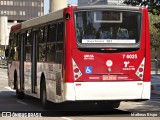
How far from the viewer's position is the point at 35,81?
18.2 metres

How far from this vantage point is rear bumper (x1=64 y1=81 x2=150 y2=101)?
14.1m

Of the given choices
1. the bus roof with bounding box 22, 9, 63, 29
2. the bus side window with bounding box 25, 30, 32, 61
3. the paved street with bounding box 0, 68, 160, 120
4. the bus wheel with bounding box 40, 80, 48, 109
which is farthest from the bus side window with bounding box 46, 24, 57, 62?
the bus side window with bounding box 25, 30, 32, 61

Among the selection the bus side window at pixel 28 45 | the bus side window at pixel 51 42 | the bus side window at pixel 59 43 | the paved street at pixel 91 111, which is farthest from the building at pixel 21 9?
the bus side window at pixel 59 43

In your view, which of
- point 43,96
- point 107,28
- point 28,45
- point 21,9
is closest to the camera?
point 107,28

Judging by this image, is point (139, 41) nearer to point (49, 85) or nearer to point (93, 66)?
point (93, 66)

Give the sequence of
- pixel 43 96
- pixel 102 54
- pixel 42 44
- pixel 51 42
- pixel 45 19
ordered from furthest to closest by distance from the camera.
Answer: pixel 42 44 < pixel 43 96 < pixel 45 19 < pixel 51 42 < pixel 102 54

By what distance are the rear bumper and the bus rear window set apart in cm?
112

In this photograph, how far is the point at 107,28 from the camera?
47.7ft

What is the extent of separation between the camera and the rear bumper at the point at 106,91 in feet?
46.4

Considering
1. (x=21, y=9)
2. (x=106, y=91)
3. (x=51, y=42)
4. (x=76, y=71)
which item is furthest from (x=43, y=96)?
(x=21, y=9)

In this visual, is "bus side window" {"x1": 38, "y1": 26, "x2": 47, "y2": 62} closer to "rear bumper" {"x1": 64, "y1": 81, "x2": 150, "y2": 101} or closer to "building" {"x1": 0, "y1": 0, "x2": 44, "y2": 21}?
"rear bumper" {"x1": 64, "y1": 81, "x2": 150, "y2": 101}

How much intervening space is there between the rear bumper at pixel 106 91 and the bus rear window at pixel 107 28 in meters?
1.12

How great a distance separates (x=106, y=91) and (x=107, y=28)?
178cm

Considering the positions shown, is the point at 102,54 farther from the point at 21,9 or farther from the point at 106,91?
the point at 21,9
